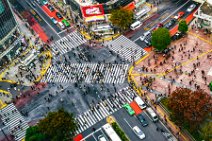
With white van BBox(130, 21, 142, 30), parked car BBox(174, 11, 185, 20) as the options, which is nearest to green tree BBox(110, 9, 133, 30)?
white van BBox(130, 21, 142, 30)

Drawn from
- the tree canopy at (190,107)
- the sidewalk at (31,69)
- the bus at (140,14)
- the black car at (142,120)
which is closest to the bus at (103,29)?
the bus at (140,14)

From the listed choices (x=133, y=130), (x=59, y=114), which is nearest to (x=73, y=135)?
(x=59, y=114)

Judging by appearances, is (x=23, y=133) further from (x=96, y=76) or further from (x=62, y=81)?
(x=96, y=76)

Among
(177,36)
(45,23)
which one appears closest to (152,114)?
(177,36)

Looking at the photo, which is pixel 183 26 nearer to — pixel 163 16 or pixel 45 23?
pixel 163 16

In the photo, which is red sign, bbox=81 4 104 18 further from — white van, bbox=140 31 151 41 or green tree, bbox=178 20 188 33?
green tree, bbox=178 20 188 33

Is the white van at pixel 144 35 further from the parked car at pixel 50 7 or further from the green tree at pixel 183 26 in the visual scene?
the parked car at pixel 50 7
